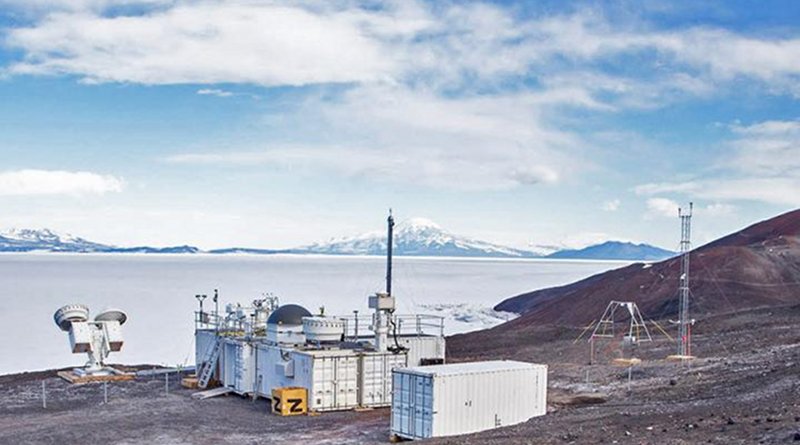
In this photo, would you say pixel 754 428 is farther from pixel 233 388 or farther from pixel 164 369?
pixel 164 369

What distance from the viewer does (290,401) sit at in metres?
33.3

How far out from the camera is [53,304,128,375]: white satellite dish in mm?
43656

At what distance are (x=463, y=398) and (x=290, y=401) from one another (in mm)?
8681

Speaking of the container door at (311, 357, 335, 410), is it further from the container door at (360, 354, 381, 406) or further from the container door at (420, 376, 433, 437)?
the container door at (420, 376, 433, 437)

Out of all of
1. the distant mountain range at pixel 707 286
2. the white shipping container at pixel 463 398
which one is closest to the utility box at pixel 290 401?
the white shipping container at pixel 463 398

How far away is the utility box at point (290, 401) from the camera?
109ft

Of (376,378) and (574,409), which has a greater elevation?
(376,378)

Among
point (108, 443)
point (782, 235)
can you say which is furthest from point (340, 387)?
point (782, 235)

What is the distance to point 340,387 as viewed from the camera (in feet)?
112

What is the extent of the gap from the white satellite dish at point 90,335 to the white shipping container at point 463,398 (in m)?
21.2

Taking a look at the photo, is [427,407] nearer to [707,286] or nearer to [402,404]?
[402,404]

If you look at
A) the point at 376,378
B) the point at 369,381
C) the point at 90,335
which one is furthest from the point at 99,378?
the point at 376,378

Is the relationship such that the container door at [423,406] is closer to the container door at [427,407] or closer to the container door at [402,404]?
the container door at [427,407]

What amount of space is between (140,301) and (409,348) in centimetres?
10301
